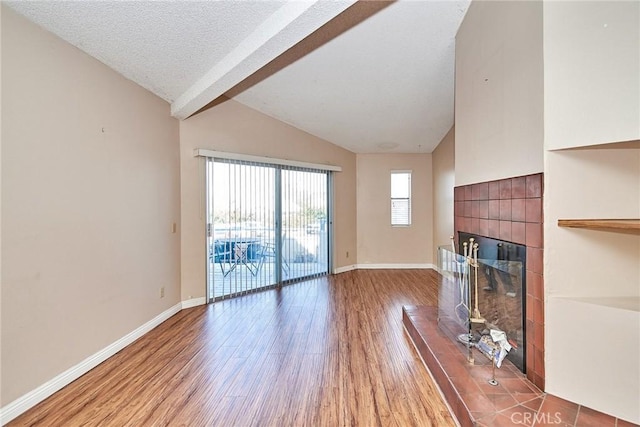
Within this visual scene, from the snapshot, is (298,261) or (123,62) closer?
(123,62)

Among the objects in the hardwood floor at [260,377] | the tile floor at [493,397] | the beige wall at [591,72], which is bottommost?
the hardwood floor at [260,377]

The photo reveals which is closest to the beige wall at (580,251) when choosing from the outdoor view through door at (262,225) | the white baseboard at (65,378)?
the white baseboard at (65,378)

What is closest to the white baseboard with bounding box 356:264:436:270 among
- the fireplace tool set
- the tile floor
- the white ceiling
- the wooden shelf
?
the white ceiling

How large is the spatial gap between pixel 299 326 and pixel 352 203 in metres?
3.43

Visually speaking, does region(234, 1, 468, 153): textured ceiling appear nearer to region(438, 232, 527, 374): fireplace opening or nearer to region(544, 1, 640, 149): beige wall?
region(544, 1, 640, 149): beige wall

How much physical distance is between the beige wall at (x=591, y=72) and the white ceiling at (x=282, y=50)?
118 cm

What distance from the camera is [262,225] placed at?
4.50 meters

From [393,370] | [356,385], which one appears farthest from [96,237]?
[393,370]

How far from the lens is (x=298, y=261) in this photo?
5.14 m

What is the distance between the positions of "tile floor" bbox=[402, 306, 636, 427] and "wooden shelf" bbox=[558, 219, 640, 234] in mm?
948

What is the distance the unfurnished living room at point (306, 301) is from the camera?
1616 mm

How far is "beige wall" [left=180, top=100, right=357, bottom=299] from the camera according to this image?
12.5 ft

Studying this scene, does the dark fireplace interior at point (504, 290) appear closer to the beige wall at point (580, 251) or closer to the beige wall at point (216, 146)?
the beige wall at point (580, 251)

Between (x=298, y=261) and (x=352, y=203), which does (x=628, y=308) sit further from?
(x=352, y=203)
